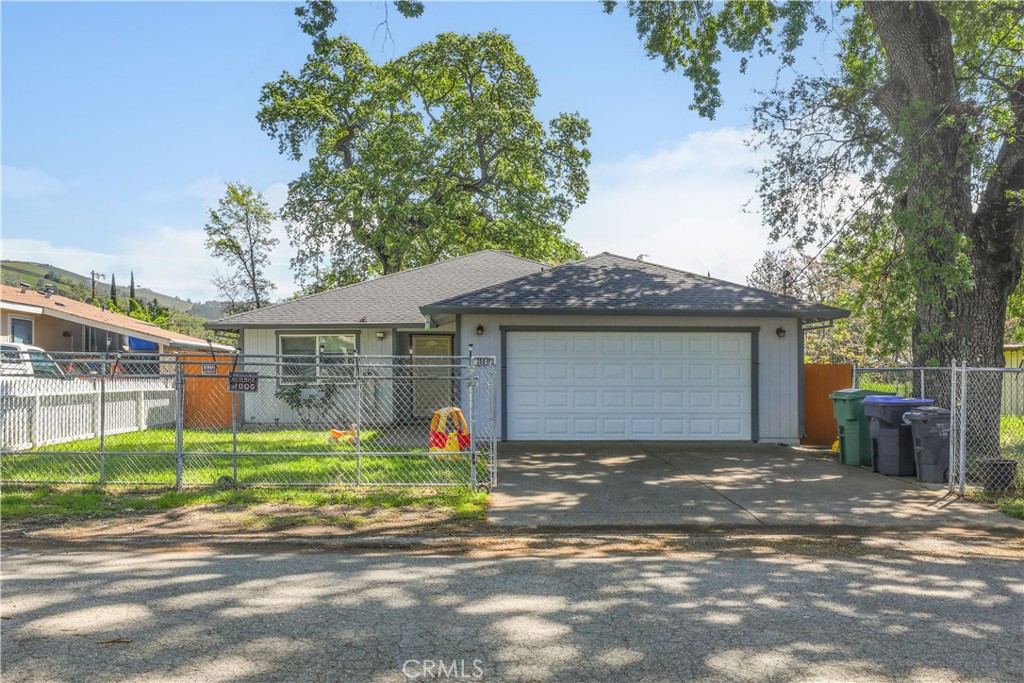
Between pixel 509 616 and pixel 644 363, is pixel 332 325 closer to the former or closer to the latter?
pixel 644 363

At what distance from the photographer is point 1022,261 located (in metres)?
11.6

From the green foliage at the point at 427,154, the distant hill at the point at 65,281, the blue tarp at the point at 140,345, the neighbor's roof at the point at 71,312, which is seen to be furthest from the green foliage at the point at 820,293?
the distant hill at the point at 65,281

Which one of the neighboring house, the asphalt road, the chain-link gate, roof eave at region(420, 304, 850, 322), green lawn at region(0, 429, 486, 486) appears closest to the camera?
the asphalt road

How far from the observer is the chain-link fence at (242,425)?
9.08 m

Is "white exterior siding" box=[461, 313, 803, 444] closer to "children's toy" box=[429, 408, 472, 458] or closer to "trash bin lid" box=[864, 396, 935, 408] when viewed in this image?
"children's toy" box=[429, 408, 472, 458]

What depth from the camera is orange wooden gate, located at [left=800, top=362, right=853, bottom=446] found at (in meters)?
14.7

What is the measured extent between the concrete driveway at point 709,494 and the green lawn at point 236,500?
0.53 meters

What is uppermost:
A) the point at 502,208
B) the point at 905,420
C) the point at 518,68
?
the point at 518,68

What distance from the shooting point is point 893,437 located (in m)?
Result: 10.7

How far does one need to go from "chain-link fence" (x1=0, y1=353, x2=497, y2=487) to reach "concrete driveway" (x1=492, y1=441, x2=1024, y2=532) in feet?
3.12

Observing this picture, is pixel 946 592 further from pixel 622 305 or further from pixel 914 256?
pixel 622 305

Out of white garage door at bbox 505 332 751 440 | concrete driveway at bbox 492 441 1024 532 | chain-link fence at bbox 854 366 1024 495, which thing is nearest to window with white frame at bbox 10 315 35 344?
white garage door at bbox 505 332 751 440

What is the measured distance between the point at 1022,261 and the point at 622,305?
6.60 metres

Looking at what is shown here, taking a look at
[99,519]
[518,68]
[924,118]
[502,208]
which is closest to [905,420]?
[924,118]
